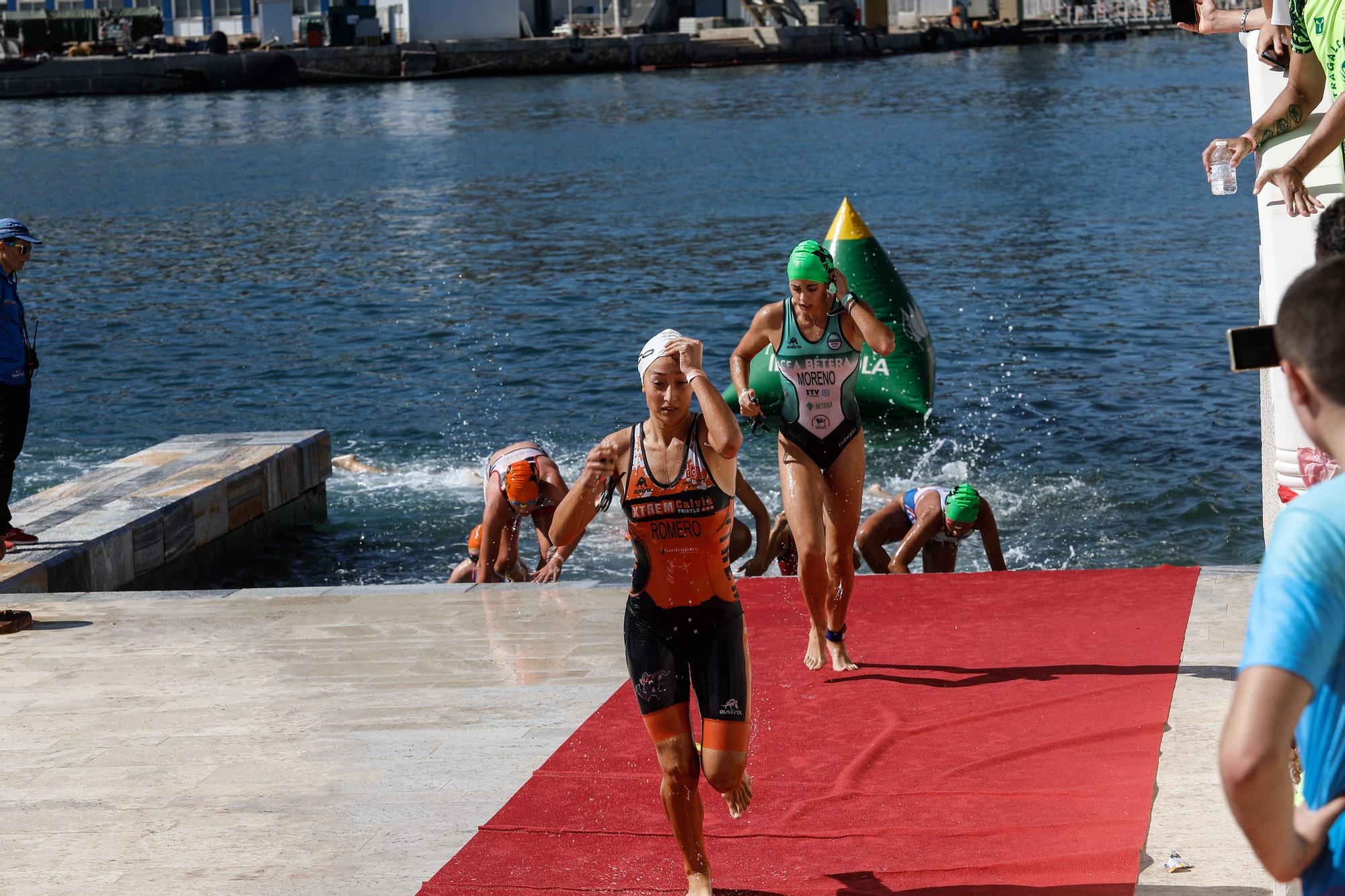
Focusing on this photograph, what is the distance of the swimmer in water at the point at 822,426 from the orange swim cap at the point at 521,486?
2803 mm

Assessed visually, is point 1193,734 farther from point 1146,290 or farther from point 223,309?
point 223,309

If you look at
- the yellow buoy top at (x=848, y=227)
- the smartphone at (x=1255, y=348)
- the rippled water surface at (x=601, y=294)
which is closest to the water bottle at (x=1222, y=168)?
the smartphone at (x=1255, y=348)

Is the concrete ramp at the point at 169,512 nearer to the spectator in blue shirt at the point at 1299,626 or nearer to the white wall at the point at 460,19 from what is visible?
the spectator in blue shirt at the point at 1299,626

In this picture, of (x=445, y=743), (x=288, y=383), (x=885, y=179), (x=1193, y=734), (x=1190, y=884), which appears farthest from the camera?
(x=885, y=179)

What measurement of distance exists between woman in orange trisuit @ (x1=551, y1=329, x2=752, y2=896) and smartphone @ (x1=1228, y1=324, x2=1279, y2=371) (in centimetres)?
252

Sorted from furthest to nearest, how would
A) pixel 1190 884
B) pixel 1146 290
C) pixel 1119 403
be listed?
pixel 1146 290
pixel 1119 403
pixel 1190 884

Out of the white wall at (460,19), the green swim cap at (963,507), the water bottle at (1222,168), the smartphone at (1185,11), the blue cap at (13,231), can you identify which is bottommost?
the green swim cap at (963,507)

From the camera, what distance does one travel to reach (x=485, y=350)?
78.4 ft

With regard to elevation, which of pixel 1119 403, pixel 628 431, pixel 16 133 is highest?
pixel 16 133

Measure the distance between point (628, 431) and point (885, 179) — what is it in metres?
40.0

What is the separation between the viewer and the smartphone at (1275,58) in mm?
5645

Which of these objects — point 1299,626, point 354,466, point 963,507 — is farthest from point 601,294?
point 1299,626

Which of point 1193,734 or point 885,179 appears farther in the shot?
point 885,179

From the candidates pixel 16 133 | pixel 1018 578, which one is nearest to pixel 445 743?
pixel 1018 578
